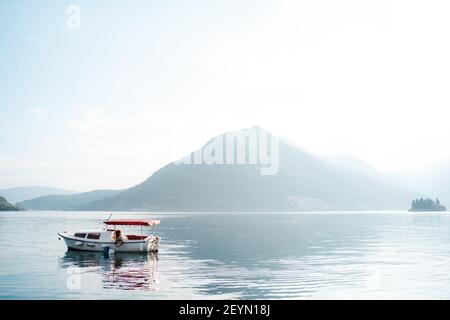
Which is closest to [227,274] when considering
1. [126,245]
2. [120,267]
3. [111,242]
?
[120,267]

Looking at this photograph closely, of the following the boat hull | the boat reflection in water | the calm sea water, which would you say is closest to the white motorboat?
the boat hull

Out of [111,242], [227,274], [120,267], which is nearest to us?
[227,274]

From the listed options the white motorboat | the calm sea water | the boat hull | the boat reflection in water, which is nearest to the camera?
the calm sea water

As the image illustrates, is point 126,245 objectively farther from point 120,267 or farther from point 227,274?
point 227,274

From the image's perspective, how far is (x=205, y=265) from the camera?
192ft

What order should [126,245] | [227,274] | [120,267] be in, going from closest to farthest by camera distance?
[227,274] < [120,267] < [126,245]

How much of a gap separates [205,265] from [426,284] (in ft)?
82.9

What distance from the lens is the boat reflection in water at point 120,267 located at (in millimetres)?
43250

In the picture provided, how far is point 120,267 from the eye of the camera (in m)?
57.5

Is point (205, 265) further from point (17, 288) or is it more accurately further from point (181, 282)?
point (17, 288)

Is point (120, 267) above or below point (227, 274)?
below

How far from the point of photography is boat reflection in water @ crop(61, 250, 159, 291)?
4325cm

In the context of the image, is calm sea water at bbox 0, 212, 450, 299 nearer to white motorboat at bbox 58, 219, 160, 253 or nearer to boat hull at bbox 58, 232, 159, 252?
boat hull at bbox 58, 232, 159, 252
